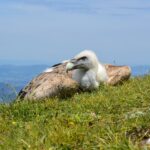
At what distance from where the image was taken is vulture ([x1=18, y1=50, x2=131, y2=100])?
48.0ft

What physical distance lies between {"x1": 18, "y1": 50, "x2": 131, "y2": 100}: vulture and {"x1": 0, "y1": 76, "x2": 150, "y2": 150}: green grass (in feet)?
3.68

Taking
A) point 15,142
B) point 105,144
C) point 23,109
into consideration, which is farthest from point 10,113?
point 105,144

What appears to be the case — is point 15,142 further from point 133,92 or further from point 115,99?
point 133,92

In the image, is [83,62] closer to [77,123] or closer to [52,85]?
[52,85]

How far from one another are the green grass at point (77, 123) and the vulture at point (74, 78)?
3.68 ft

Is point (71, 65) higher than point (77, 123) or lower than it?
higher

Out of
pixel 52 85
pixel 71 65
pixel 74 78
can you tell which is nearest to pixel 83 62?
pixel 71 65

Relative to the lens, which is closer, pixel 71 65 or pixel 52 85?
pixel 52 85

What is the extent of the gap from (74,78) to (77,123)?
6.76 meters

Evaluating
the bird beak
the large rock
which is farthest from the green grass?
the bird beak

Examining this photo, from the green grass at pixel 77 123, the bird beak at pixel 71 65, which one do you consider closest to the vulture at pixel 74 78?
the bird beak at pixel 71 65

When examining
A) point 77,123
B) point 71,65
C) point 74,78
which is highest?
point 71,65

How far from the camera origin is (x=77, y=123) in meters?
9.43

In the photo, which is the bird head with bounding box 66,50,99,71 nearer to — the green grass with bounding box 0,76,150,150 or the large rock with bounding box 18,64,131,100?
the large rock with bounding box 18,64,131,100
